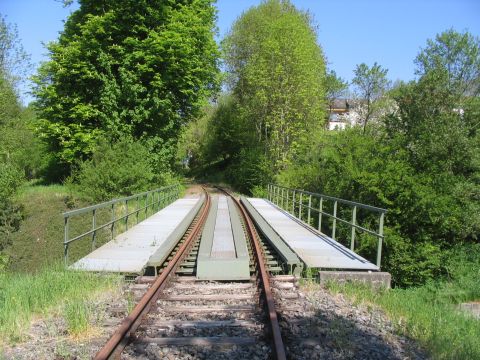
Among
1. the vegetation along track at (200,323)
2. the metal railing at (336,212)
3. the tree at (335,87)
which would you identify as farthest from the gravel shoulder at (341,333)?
the tree at (335,87)

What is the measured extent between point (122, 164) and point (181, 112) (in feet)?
26.2

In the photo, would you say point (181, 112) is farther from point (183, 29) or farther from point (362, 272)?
point (362, 272)

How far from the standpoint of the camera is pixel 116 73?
24484 mm

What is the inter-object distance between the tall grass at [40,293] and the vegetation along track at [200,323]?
76cm

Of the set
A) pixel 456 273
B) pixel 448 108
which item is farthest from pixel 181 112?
pixel 456 273

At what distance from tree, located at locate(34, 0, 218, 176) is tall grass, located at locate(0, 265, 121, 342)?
16.8m

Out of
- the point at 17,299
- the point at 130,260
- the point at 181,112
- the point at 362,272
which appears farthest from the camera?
the point at 181,112

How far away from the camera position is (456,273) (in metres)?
16.1

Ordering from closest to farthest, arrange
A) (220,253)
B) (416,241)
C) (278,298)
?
(278,298) → (220,253) → (416,241)

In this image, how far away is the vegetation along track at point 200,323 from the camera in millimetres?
4410

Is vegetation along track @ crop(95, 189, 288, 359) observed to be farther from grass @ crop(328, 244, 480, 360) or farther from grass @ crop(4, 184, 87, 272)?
grass @ crop(4, 184, 87, 272)

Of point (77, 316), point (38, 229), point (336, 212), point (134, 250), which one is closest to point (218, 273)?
point (134, 250)

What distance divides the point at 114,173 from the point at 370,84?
3256cm

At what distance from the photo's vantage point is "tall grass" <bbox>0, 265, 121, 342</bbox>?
5.03m
